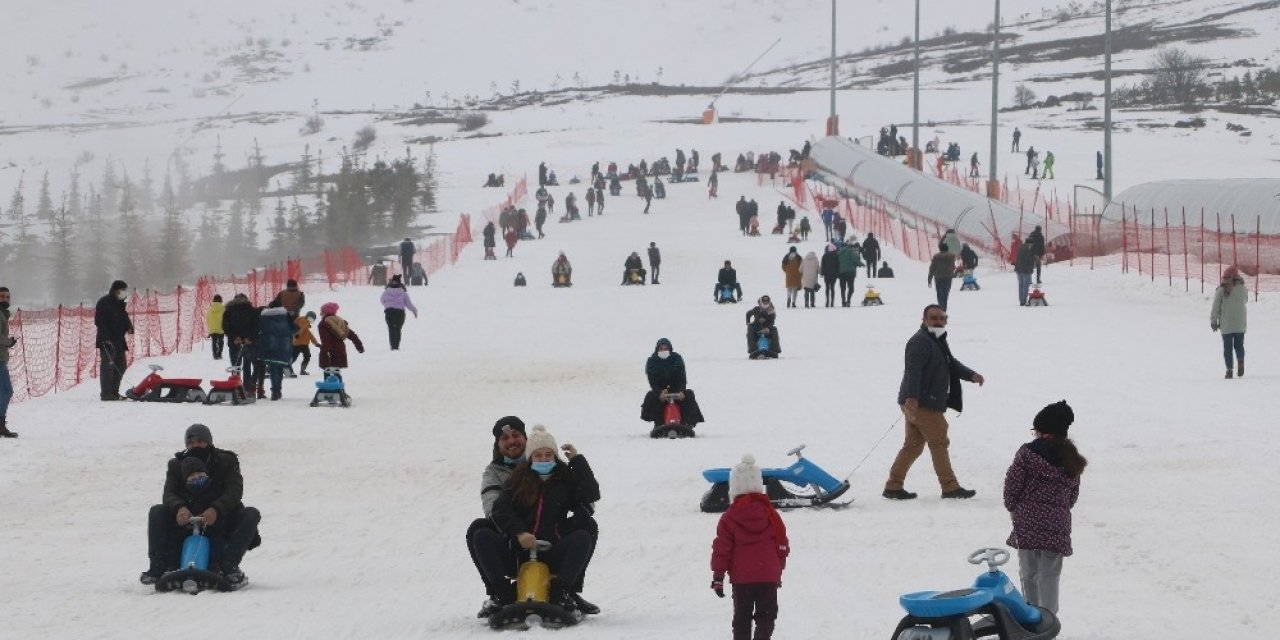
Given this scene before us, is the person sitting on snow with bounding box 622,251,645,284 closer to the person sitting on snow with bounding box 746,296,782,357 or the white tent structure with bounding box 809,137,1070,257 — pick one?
the white tent structure with bounding box 809,137,1070,257

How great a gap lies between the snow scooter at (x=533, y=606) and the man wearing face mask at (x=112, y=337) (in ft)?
47.5

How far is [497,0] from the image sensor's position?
648ft

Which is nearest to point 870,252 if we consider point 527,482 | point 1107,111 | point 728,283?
point 1107,111

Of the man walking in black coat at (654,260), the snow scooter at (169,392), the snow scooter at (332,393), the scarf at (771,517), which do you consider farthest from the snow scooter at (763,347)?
the man walking in black coat at (654,260)

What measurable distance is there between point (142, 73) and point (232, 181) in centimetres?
3394

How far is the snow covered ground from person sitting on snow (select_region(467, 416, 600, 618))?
1.08ft

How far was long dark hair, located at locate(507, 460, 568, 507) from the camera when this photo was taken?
9914 millimetres

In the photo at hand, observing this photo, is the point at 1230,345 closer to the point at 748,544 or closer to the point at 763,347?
the point at 763,347

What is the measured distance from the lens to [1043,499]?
9352mm

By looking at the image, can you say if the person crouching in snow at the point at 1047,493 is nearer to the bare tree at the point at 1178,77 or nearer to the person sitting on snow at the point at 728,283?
the person sitting on snow at the point at 728,283

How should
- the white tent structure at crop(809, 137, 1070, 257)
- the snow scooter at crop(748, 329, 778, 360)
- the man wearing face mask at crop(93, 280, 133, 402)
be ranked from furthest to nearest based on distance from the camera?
1. the white tent structure at crop(809, 137, 1070, 257)
2. the snow scooter at crop(748, 329, 778, 360)
3. the man wearing face mask at crop(93, 280, 133, 402)

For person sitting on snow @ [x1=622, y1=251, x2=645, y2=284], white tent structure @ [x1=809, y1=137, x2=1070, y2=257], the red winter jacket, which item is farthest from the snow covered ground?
white tent structure @ [x1=809, y1=137, x2=1070, y2=257]

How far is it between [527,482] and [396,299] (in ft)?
74.5

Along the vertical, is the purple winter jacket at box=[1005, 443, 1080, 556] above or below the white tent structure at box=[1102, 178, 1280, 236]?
below
